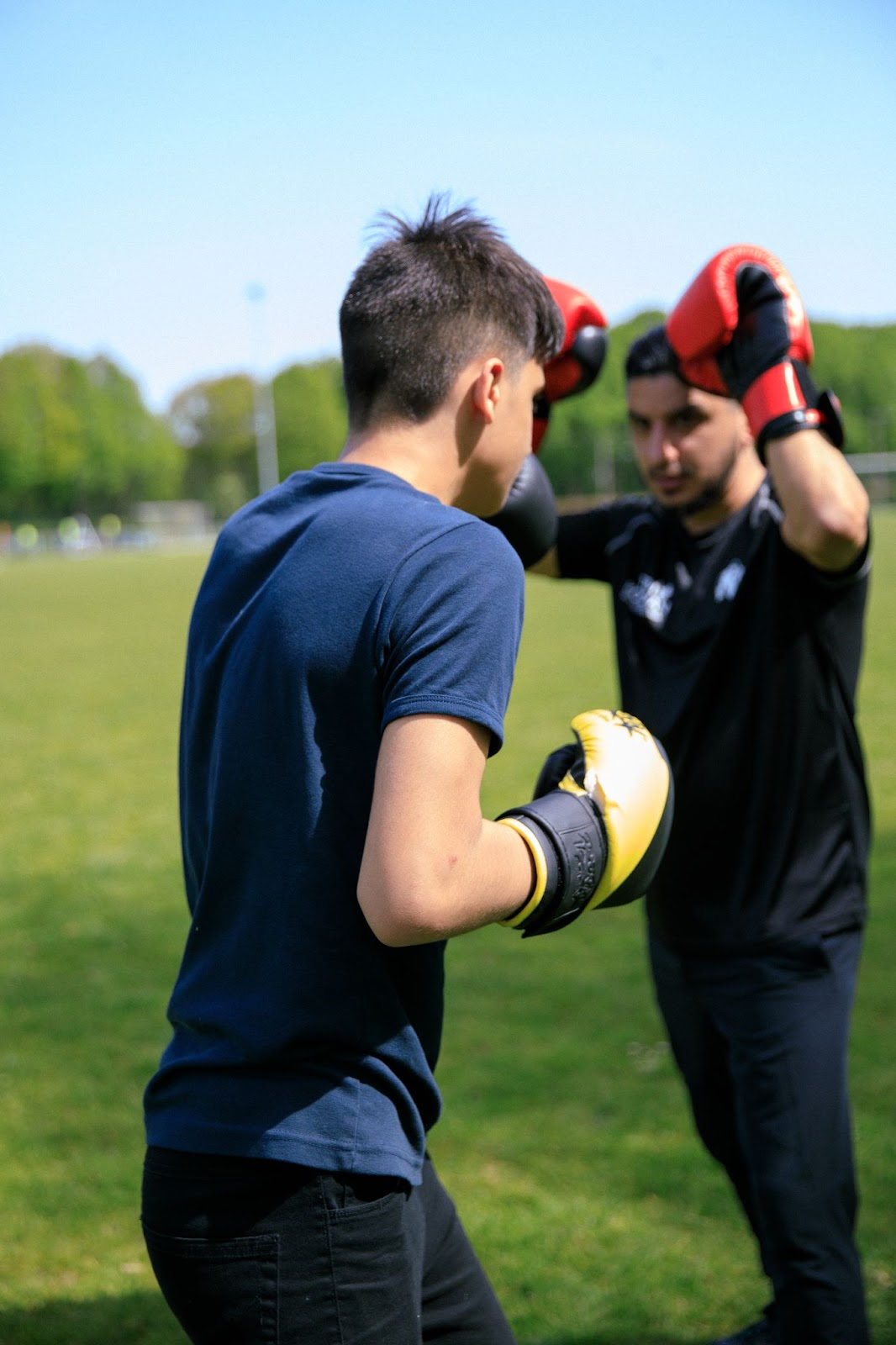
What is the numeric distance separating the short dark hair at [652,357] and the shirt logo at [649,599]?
52cm

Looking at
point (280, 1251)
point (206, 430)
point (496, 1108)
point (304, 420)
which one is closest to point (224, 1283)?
point (280, 1251)

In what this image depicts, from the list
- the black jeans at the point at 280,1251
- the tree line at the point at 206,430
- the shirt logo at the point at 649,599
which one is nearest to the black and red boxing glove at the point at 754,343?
the shirt logo at the point at 649,599

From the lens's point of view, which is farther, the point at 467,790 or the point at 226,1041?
the point at 226,1041

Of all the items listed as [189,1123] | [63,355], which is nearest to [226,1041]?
[189,1123]

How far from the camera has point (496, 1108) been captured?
415cm

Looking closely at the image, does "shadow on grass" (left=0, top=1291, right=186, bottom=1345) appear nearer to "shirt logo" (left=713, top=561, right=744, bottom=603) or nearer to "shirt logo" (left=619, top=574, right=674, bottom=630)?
"shirt logo" (left=619, top=574, right=674, bottom=630)

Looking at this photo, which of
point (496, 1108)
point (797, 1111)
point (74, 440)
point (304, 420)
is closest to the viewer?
point (797, 1111)

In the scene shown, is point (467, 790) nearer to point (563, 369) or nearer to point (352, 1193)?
point (352, 1193)

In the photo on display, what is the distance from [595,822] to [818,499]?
106 cm

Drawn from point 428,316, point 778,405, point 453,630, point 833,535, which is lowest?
point 833,535

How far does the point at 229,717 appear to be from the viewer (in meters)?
1.67

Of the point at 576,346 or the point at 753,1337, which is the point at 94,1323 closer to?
the point at 753,1337

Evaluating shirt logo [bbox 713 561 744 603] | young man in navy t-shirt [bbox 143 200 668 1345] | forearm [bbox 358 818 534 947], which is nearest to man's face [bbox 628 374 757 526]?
shirt logo [bbox 713 561 744 603]

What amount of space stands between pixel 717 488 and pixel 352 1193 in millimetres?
1964
